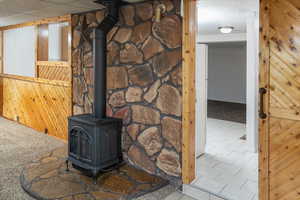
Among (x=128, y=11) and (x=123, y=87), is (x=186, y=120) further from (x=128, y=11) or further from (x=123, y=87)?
(x=128, y=11)

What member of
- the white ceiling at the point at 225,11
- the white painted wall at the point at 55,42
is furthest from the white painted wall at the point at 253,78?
the white painted wall at the point at 55,42

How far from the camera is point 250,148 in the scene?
13.5ft

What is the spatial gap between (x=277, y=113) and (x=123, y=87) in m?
2.11

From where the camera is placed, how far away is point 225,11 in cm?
386

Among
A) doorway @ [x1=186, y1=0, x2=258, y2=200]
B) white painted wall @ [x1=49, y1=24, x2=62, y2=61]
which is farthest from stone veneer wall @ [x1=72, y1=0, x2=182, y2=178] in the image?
white painted wall @ [x1=49, y1=24, x2=62, y2=61]

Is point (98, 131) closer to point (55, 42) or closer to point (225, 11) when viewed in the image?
point (225, 11)

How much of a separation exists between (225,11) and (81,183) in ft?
10.7

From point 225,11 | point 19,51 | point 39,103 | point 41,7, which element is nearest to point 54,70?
point 39,103

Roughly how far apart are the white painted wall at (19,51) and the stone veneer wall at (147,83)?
222cm

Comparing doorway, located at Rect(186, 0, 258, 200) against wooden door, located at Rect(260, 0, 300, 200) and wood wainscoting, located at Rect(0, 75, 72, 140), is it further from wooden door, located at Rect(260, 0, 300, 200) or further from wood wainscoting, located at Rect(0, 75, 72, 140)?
wood wainscoting, located at Rect(0, 75, 72, 140)

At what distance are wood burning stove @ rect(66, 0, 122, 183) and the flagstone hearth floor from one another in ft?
0.49

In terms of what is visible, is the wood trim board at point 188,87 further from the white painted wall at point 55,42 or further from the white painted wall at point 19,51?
the white painted wall at point 19,51

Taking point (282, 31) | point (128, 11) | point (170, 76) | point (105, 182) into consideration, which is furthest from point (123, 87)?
point (282, 31)

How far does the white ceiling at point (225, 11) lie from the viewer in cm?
332
